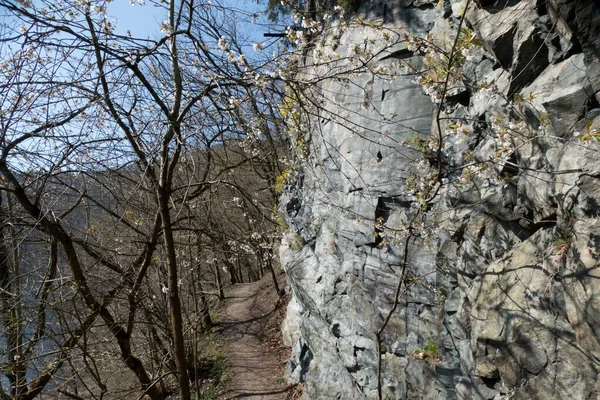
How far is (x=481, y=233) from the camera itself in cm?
432

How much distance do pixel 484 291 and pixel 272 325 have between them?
9.07 m

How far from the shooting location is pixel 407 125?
214 inches

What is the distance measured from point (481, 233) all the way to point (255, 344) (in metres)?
8.65

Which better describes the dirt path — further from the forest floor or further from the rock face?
the rock face

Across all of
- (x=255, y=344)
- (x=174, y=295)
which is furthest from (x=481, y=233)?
(x=255, y=344)

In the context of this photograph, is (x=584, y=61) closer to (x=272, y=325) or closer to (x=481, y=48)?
(x=481, y=48)

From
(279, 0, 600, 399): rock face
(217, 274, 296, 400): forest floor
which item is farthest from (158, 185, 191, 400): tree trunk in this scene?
(217, 274, 296, 400): forest floor

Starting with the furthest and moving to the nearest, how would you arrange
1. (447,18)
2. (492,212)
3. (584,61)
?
(447,18) → (492,212) → (584,61)

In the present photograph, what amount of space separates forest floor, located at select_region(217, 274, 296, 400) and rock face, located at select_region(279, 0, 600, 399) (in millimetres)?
2371

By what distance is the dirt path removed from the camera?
904cm

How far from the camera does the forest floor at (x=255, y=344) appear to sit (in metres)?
9.01

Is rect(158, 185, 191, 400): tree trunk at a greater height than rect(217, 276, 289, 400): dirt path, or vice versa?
rect(158, 185, 191, 400): tree trunk

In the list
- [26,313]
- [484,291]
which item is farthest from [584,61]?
[26,313]

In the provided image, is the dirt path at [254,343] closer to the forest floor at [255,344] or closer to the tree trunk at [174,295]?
the forest floor at [255,344]
